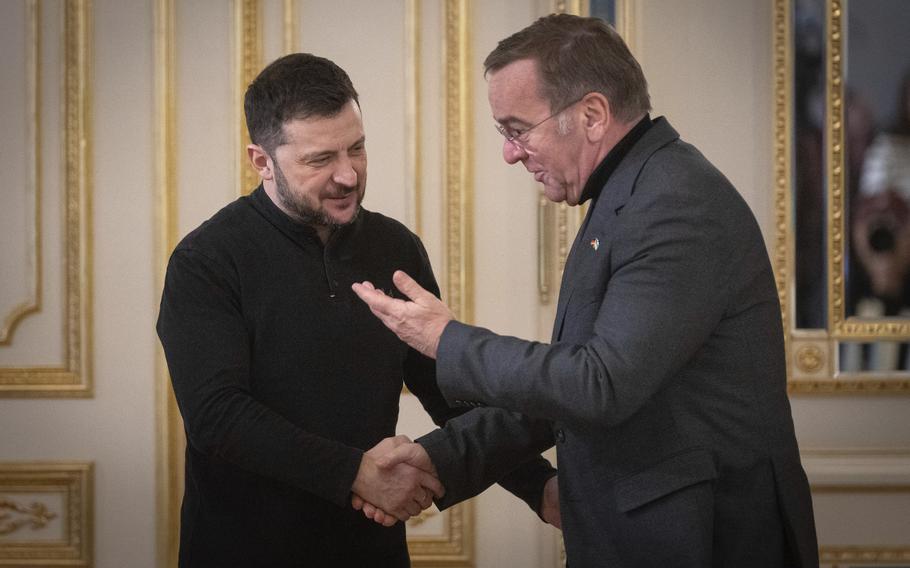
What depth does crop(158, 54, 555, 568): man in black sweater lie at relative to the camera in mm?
1920

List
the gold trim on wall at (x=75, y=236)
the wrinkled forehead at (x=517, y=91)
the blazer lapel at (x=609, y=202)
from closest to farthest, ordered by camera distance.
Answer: the blazer lapel at (x=609, y=202)
the wrinkled forehead at (x=517, y=91)
the gold trim on wall at (x=75, y=236)

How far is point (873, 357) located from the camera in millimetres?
3508

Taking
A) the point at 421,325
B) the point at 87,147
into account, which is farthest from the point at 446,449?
the point at 87,147

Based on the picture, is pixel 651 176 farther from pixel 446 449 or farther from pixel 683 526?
pixel 446 449

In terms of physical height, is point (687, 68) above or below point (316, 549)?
above

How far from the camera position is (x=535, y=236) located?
140 inches

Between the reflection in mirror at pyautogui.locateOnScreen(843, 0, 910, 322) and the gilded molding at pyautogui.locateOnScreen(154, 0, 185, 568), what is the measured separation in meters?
2.17

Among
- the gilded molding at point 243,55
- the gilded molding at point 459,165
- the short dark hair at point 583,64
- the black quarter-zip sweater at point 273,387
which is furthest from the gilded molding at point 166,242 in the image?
the short dark hair at point 583,64

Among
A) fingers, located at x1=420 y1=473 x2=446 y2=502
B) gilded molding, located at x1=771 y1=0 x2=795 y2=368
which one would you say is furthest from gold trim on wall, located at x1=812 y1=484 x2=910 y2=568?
fingers, located at x1=420 y1=473 x2=446 y2=502

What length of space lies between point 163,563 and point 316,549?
1.81 meters

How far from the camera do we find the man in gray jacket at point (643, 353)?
1.58 metres

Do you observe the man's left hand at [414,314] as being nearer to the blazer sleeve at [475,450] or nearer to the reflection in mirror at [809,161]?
the blazer sleeve at [475,450]

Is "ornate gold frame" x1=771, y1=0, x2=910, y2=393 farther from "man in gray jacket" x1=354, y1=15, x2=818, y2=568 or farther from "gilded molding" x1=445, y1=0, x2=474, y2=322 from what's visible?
"man in gray jacket" x1=354, y1=15, x2=818, y2=568

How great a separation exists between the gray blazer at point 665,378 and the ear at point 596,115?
7 cm
